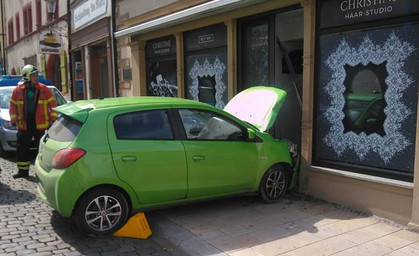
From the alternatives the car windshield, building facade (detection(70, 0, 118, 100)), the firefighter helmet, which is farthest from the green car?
building facade (detection(70, 0, 118, 100))

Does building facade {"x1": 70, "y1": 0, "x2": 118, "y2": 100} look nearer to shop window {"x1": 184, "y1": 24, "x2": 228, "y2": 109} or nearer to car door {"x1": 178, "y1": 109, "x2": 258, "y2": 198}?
shop window {"x1": 184, "y1": 24, "x2": 228, "y2": 109}

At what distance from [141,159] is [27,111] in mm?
3713

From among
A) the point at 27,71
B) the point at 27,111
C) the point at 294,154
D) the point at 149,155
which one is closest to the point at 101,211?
the point at 149,155

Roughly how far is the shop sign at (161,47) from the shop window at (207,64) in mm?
693

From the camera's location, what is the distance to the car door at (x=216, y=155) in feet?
16.6

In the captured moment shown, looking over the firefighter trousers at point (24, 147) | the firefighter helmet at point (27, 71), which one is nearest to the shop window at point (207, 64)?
the firefighter helmet at point (27, 71)

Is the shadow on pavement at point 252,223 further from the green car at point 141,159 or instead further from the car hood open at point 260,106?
the car hood open at point 260,106

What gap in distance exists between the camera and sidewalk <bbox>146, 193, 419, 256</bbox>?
428 cm

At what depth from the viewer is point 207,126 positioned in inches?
208

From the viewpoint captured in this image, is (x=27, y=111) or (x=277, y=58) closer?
(x=27, y=111)

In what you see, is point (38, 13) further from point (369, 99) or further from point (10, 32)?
point (369, 99)

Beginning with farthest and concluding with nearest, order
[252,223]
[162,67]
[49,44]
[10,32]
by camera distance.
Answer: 1. [10,32]
2. [49,44]
3. [162,67]
4. [252,223]

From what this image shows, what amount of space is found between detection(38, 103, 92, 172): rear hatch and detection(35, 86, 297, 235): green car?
12 millimetres

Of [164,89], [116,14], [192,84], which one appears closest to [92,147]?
[192,84]
